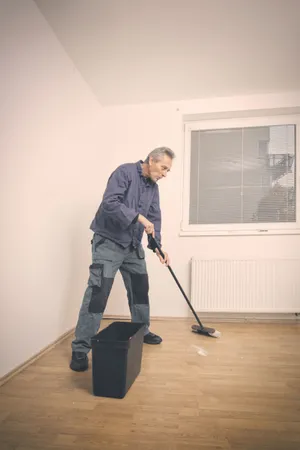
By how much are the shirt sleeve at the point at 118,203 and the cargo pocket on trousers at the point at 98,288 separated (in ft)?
0.98

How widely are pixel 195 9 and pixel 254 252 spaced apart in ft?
6.84

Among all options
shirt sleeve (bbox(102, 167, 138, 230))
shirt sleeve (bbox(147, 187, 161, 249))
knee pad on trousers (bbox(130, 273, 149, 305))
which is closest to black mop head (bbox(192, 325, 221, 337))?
knee pad on trousers (bbox(130, 273, 149, 305))

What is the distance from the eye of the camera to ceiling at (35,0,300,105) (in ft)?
6.37

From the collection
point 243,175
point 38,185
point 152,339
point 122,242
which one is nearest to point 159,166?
point 122,242

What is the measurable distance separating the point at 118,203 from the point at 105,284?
1.60 ft

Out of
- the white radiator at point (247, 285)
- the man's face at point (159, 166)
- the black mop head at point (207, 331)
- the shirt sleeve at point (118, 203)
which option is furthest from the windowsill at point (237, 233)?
the shirt sleeve at point (118, 203)

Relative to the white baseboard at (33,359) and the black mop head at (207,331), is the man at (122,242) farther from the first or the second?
the black mop head at (207,331)

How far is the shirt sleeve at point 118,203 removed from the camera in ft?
6.03

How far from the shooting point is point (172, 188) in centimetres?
317

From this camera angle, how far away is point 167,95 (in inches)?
121

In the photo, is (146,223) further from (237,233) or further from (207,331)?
(237,233)

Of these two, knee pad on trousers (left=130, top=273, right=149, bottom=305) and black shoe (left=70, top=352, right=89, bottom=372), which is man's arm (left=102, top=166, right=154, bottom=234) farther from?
black shoe (left=70, top=352, right=89, bottom=372)

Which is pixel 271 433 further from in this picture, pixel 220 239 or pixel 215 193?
pixel 215 193

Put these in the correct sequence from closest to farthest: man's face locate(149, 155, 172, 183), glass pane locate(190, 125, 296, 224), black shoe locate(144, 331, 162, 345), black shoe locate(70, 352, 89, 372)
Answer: black shoe locate(70, 352, 89, 372) < man's face locate(149, 155, 172, 183) < black shoe locate(144, 331, 162, 345) < glass pane locate(190, 125, 296, 224)
